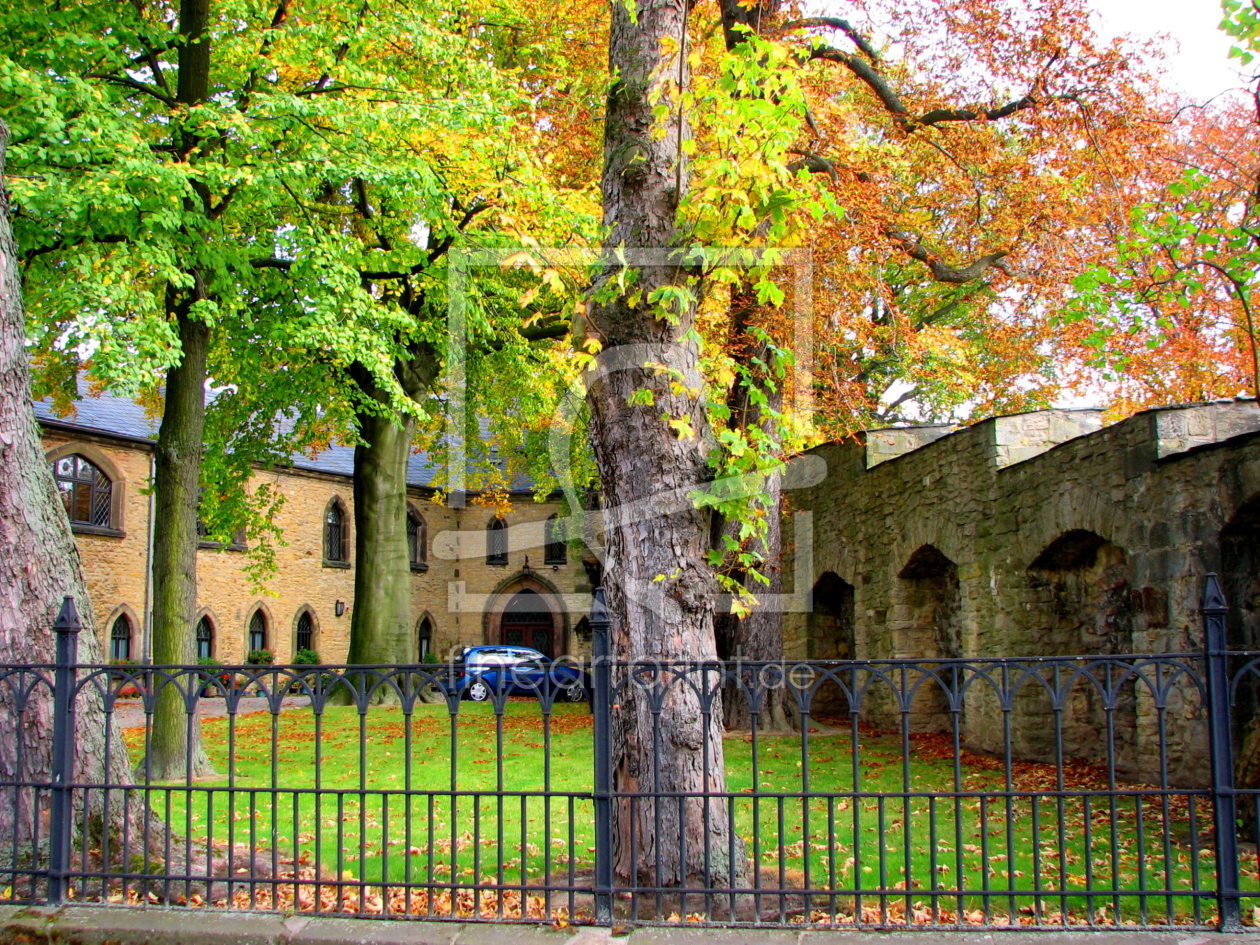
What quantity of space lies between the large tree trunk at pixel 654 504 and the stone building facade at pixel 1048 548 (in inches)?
90.4

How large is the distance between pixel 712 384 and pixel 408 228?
11.3 m

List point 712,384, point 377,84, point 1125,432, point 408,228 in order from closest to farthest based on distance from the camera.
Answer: point 712,384 → point 1125,432 → point 377,84 → point 408,228

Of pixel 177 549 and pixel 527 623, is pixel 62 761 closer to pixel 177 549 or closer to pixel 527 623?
→ pixel 177 549

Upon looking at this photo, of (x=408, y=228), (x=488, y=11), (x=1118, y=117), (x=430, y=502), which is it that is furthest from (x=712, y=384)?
(x=430, y=502)

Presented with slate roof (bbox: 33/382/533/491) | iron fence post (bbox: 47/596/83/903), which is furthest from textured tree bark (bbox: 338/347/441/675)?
iron fence post (bbox: 47/596/83/903)

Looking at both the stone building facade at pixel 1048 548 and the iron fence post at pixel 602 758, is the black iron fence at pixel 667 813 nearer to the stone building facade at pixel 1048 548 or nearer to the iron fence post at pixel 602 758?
the iron fence post at pixel 602 758

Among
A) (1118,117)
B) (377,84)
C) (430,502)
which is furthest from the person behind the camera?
(430,502)

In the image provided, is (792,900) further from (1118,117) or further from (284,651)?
(284,651)

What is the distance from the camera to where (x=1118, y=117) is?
36.2 feet

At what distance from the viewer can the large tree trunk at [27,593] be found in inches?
237

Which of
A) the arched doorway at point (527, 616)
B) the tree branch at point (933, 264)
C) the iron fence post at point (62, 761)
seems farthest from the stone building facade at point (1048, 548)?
the arched doorway at point (527, 616)

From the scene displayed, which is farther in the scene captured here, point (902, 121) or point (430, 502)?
point (430, 502)

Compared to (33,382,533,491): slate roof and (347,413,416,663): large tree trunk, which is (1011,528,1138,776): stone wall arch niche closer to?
(347,413,416,663): large tree trunk

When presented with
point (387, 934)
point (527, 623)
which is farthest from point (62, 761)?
point (527, 623)
